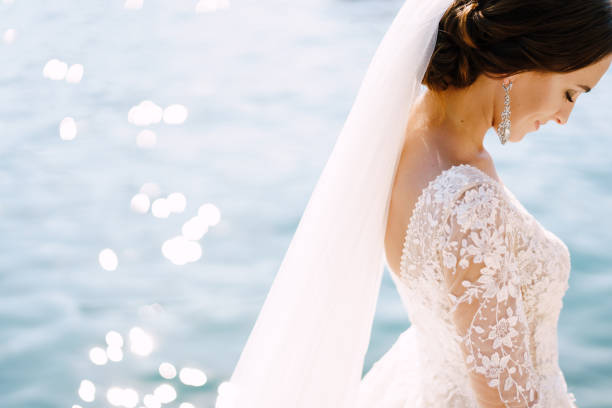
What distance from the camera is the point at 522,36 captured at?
4.19 feet

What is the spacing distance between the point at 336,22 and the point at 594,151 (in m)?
4.09

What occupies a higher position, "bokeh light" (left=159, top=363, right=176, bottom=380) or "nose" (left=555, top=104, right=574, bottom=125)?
Result: "bokeh light" (left=159, top=363, right=176, bottom=380)

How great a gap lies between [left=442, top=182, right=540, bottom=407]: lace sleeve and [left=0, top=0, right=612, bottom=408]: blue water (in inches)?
85.7

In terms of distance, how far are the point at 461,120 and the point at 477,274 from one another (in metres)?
0.32

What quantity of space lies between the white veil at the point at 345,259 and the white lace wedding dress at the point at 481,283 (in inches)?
4.0

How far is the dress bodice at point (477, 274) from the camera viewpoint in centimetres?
124

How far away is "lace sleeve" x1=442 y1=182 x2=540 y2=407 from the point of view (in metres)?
1.23

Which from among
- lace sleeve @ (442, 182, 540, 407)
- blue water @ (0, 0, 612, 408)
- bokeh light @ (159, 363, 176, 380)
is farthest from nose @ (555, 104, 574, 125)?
bokeh light @ (159, 363, 176, 380)

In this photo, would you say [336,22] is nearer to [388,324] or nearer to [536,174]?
[536,174]

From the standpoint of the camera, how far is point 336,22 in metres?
8.62

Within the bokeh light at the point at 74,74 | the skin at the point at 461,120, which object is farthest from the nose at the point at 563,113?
the bokeh light at the point at 74,74

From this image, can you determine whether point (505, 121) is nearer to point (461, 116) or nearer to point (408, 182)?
point (461, 116)

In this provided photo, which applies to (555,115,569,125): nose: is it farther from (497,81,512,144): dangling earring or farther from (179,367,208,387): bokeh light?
(179,367,208,387): bokeh light

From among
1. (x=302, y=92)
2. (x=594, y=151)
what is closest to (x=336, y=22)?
(x=302, y=92)
